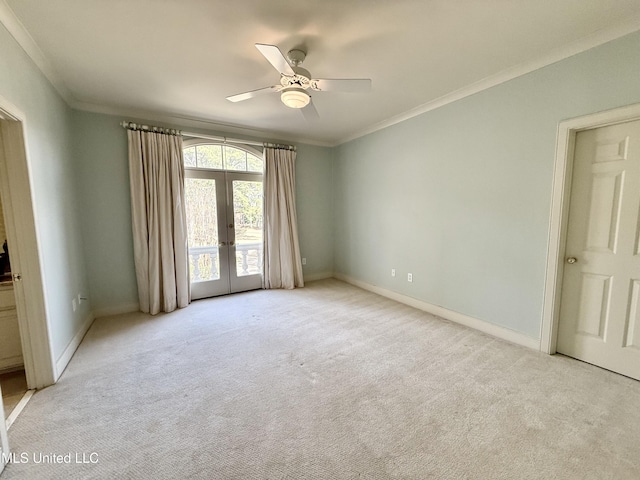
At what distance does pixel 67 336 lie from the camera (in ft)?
7.91

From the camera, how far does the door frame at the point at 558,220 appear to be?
2.15m

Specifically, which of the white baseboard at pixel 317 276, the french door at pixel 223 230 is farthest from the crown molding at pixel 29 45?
the white baseboard at pixel 317 276

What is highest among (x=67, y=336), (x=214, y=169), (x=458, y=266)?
(x=214, y=169)

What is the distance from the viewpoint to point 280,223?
4438 mm

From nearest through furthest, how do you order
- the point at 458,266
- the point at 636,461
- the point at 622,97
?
the point at 636,461 < the point at 622,97 < the point at 458,266

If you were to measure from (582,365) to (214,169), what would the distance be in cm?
476

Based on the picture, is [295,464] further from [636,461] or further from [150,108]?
[150,108]

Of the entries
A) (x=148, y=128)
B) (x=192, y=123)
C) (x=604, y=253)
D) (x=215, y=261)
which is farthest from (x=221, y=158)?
(x=604, y=253)

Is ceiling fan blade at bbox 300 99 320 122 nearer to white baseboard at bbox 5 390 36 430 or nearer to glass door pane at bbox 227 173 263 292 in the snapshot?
glass door pane at bbox 227 173 263 292

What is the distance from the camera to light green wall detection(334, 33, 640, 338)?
2.14m

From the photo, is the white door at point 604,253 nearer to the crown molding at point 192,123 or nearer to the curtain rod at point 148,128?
the crown molding at point 192,123

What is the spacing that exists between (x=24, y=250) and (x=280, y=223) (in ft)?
9.74

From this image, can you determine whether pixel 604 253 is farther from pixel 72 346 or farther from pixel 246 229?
pixel 72 346

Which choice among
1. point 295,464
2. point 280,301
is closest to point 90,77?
point 280,301
